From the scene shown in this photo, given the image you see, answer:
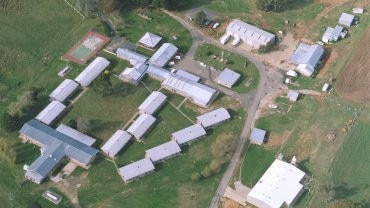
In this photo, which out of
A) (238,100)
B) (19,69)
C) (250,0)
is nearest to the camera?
(238,100)

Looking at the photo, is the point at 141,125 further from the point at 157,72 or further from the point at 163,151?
the point at 157,72

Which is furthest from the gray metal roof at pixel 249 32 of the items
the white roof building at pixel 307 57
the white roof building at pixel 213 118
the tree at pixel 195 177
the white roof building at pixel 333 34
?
the tree at pixel 195 177

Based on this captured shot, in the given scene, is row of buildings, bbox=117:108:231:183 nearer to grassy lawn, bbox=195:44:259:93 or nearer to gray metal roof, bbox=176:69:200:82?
grassy lawn, bbox=195:44:259:93

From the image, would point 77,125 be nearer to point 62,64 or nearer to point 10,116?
point 10,116

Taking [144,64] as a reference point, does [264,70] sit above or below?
above

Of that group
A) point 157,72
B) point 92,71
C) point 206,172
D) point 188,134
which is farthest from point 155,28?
point 206,172

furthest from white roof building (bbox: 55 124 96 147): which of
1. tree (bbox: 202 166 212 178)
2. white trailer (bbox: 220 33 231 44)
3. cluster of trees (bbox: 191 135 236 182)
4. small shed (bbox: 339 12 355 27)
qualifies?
small shed (bbox: 339 12 355 27)

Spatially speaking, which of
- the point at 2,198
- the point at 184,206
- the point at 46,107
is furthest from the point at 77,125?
the point at 184,206
